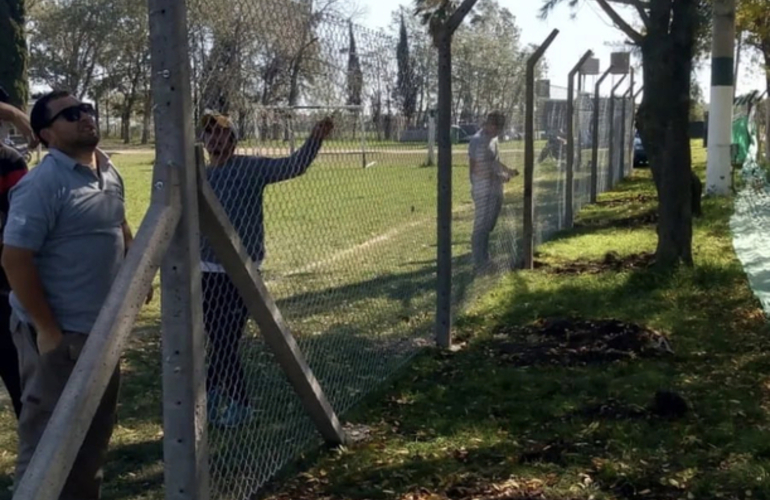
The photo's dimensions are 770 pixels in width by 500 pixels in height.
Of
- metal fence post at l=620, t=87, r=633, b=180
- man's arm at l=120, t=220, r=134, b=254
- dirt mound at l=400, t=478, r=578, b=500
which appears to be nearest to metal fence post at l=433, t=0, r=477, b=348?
dirt mound at l=400, t=478, r=578, b=500

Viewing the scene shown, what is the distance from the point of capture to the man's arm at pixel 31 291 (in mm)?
3520

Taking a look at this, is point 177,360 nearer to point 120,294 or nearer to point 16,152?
point 120,294

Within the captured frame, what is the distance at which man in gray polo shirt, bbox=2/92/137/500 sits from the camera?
3.54 m

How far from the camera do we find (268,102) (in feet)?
14.1

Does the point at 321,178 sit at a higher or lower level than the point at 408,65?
lower

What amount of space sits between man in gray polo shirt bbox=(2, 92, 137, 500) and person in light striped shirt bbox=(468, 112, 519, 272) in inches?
213

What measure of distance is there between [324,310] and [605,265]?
5117mm

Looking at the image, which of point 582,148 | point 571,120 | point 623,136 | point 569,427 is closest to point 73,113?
point 569,427

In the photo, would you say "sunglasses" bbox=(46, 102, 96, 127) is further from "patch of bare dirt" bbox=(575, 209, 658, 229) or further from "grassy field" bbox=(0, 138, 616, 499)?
"patch of bare dirt" bbox=(575, 209, 658, 229)

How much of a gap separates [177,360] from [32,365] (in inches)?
23.4

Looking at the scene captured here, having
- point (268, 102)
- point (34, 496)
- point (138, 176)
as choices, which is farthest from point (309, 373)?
point (138, 176)

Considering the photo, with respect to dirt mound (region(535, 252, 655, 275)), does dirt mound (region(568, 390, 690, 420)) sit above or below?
below

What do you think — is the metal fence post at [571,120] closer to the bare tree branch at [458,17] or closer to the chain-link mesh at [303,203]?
the chain-link mesh at [303,203]

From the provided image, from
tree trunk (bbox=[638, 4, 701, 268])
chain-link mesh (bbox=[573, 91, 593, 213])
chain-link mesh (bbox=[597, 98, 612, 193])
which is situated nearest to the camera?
tree trunk (bbox=[638, 4, 701, 268])
